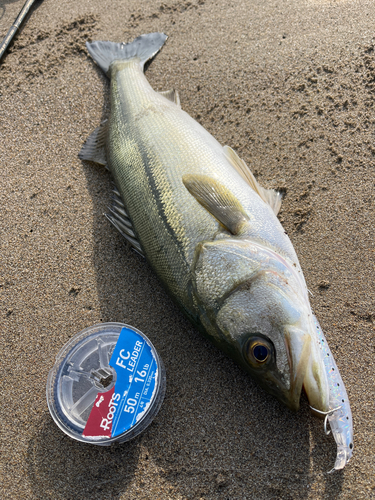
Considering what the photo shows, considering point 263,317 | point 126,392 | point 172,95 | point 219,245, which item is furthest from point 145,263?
point 172,95

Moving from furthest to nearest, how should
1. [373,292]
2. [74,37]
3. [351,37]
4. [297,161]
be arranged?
1. [74,37]
2. [351,37]
3. [297,161]
4. [373,292]

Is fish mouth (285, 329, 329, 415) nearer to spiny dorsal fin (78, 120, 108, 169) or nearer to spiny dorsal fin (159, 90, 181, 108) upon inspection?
spiny dorsal fin (78, 120, 108, 169)

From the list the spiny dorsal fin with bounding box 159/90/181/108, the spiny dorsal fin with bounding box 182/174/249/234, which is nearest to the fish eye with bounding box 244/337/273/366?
the spiny dorsal fin with bounding box 182/174/249/234

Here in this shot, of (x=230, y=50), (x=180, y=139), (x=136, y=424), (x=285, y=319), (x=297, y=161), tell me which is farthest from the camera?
(x=230, y=50)

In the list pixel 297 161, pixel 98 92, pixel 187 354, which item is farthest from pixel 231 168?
pixel 98 92

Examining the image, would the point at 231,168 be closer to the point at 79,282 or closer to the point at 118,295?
the point at 118,295

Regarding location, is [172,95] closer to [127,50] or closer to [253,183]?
[127,50]
